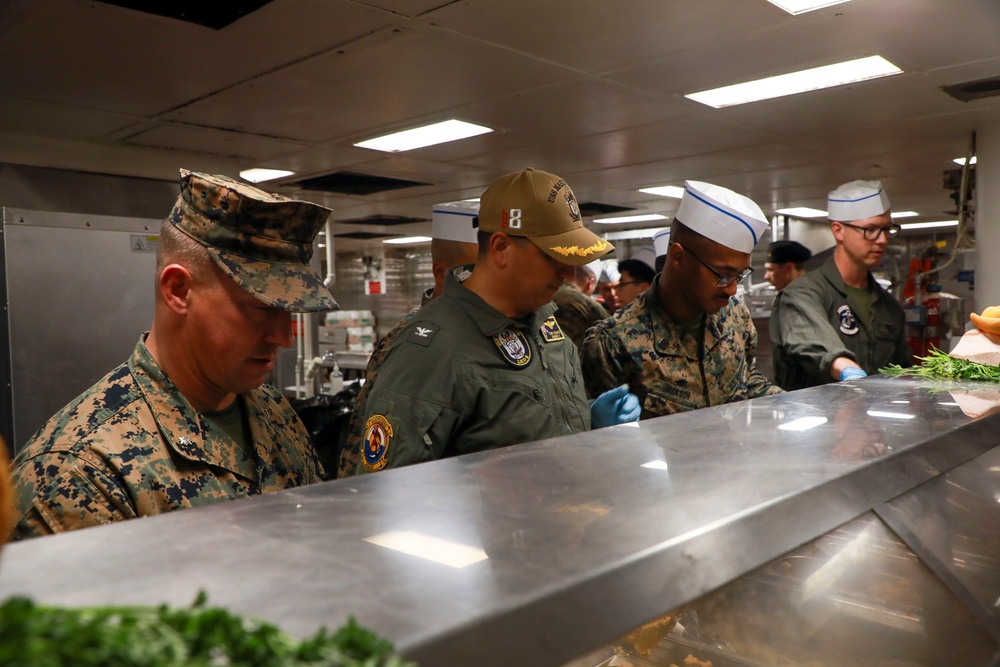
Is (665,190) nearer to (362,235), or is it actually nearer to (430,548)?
(362,235)

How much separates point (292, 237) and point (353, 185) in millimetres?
5296

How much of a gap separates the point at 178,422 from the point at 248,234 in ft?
1.26

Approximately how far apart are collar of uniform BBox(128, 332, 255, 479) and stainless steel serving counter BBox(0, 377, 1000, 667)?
22.2 inches

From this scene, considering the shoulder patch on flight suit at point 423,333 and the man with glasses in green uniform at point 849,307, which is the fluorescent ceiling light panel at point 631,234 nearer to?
the man with glasses in green uniform at point 849,307

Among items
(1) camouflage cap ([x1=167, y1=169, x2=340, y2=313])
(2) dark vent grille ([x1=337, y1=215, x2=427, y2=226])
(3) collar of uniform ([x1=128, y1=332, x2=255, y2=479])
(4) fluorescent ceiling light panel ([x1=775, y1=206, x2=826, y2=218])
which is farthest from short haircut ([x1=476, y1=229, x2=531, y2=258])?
(4) fluorescent ceiling light panel ([x1=775, y1=206, x2=826, y2=218])

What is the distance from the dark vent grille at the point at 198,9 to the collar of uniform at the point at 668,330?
1780 millimetres

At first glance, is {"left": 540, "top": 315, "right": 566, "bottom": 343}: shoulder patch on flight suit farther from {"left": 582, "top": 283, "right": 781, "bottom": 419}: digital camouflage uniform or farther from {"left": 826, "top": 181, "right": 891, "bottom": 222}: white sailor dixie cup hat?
{"left": 826, "top": 181, "right": 891, "bottom": 222}: white sailor dixie cup hat

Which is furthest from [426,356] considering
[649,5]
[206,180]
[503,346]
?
[649,5]

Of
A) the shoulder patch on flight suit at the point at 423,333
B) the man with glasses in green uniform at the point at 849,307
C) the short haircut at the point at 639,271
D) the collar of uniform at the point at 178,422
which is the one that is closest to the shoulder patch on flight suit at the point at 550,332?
the shoulder patch on flight suit at the point at 423,333

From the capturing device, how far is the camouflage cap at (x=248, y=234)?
1.41 m

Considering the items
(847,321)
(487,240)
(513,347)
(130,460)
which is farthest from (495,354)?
(847,321)

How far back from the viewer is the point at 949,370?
7.76 ft

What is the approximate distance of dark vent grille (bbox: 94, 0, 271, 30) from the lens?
2.63 meters

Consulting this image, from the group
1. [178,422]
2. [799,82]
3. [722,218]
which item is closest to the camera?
[178,422]
